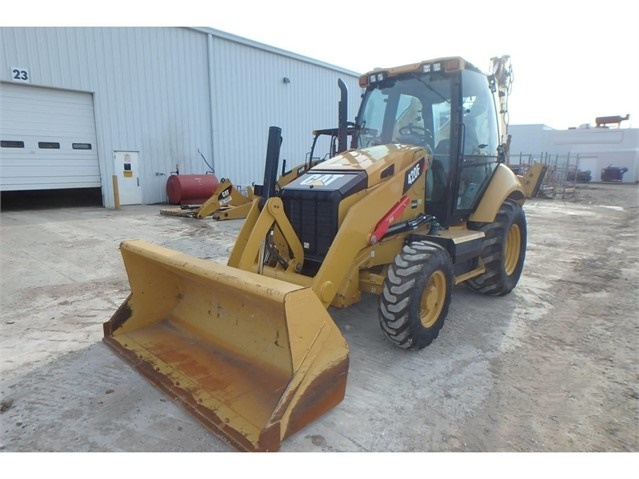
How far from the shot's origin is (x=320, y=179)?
3768 millimetres

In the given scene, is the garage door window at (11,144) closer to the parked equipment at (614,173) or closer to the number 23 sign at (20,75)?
the number 23 sign at (20,75)

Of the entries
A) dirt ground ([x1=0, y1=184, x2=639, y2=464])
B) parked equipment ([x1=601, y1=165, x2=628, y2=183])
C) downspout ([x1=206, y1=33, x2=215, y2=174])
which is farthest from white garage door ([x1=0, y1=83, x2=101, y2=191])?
parked equipment ([x1=601, y1=165, x2=628, y2=183])

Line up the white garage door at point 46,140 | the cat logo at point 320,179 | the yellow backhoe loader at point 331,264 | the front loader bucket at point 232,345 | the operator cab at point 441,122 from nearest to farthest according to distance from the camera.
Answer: the front loader bucket at point 232,345 < the yellow backhoe loader at point 331,264 < the cat logo at point 320,179 < the operator cab at point 441,122 < the white garage door at point 46,140

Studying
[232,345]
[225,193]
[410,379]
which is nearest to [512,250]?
[410,379]

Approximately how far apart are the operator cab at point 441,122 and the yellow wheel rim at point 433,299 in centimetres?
98

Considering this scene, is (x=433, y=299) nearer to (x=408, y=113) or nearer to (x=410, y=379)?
(x=410, y=379)

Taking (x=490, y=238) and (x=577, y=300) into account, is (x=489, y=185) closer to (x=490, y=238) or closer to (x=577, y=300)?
(x=490, y=238)

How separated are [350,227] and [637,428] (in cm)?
230

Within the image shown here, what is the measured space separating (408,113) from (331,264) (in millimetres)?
2201

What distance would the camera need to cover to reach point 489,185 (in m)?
4.96

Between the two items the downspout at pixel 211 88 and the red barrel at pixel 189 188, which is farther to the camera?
the downspout at pixel 211 88

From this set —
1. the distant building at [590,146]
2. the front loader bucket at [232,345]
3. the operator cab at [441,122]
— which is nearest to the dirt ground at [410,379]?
the front loader bucket at [232,345]

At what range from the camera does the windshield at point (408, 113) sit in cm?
431

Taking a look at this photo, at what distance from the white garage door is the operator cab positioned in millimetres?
11403
